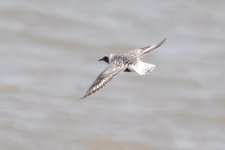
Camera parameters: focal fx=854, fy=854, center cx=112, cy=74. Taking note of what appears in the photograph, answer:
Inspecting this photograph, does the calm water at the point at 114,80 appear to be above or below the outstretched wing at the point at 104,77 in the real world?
above

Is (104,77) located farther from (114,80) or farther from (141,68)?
(114,80)

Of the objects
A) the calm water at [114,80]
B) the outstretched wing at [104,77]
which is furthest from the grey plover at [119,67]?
the calm water at [114,80]

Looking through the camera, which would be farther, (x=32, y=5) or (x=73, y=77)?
(x=32, y=5)

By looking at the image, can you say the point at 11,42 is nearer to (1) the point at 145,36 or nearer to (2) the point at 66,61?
(2) the point at 66,61

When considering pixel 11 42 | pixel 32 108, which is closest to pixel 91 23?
pixel 11 42

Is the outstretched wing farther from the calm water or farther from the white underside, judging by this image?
the calm water

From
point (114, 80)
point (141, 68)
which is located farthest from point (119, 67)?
point (114, 80)

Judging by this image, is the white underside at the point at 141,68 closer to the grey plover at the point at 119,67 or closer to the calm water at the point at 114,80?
the grey plover at the point at 119,67
